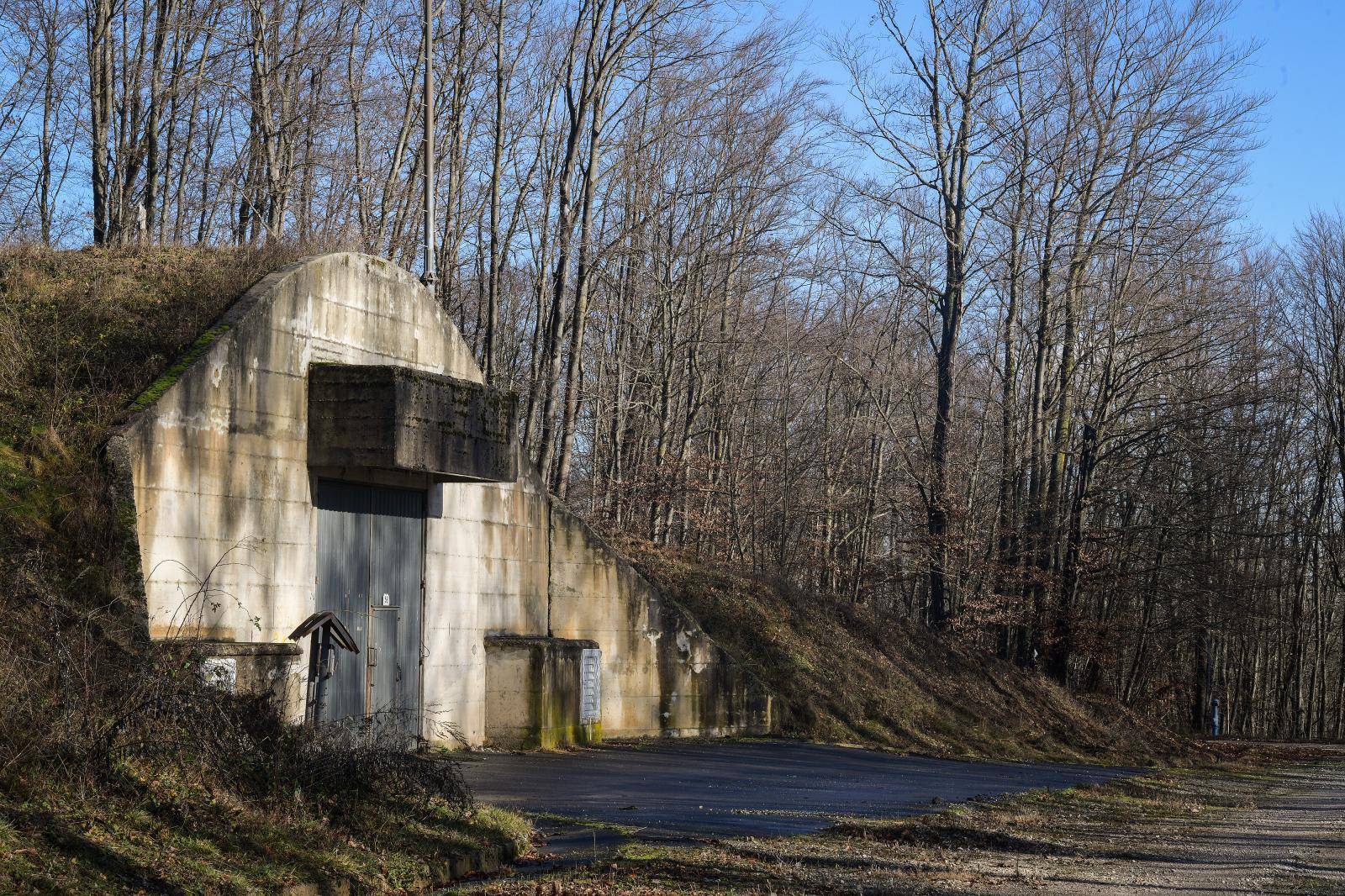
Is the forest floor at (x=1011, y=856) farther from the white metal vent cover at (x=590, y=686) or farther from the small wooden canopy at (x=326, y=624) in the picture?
the white metal vent cover at (x=590, y=686)

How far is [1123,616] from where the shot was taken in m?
39.1

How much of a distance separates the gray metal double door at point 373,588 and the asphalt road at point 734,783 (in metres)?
1.53

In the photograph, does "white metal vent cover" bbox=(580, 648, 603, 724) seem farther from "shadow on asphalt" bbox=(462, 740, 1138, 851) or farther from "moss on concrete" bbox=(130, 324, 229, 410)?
"moss on concrete" bbox=(130, 324, 229, 410)

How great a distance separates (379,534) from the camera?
1672 centimetres

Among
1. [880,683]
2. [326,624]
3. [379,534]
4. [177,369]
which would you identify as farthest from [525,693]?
[880,683]

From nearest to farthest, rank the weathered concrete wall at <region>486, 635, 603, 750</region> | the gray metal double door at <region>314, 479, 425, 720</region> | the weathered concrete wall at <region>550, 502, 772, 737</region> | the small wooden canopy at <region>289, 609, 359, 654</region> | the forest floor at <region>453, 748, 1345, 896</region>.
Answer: the forest floor at <region>453, 748, 1345, 896</region>, the small wooden canopy at <region>289, 609, 359, 654</region>, the gray metal double door at <region>314, 479, 425, 720</region>, the weathered concrete wall at <region>486, 635, 603, 750</region>, the weathered concrete wall at <region>550, 502, 772, 737</region>

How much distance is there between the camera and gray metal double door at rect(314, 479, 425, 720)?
15.8 meters

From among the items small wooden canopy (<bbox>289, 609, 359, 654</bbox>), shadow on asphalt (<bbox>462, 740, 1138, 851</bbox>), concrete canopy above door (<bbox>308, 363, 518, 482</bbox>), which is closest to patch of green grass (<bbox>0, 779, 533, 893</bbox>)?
shadow on asphalt (<bbox>462, 740, 1138, 851</bbox>)

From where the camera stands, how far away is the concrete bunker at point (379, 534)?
13.7m

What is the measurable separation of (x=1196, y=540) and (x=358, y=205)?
83.4 ft

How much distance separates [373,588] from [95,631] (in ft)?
18.9

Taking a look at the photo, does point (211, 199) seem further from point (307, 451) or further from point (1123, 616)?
point (1123, 616)

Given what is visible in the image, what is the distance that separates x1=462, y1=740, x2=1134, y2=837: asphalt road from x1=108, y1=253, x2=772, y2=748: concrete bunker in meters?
1.16

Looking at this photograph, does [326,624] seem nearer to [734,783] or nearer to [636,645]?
[734,783]
